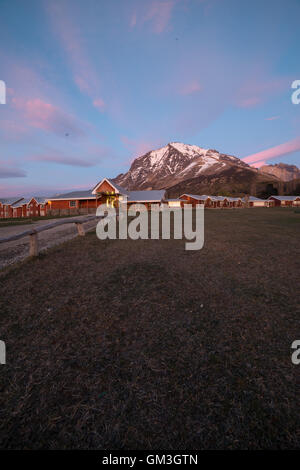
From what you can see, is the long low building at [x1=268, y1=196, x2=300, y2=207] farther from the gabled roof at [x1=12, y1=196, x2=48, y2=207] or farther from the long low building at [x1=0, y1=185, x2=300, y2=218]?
the gabled roof at [x1=12, y1=196, x2=48, y2=207]

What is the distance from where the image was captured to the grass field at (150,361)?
177 centimetres

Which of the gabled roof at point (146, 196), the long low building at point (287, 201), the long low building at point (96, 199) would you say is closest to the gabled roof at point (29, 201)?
the long low building at point (96, 199)

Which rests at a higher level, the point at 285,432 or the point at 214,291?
the point at 214,291

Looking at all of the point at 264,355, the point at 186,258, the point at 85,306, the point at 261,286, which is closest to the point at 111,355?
the point at 85,306

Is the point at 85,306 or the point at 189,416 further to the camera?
the point at 85,306

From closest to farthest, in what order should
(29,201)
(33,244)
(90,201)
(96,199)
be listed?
1. (33,244)
2. (96,199)
3. (90,201)
4. (29,201)

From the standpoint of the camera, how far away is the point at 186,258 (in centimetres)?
700

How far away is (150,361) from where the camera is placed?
258cm

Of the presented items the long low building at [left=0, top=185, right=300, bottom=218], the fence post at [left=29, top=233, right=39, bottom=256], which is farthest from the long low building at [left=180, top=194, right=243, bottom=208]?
the fence post at [left=29, top=233, right=39, bottom=256]

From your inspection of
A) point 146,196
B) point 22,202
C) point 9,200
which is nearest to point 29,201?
point 22,202

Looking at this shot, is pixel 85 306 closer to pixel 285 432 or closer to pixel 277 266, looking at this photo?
pixel 285 432

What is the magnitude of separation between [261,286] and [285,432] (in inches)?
134

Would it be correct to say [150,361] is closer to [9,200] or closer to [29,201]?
[29,201]
